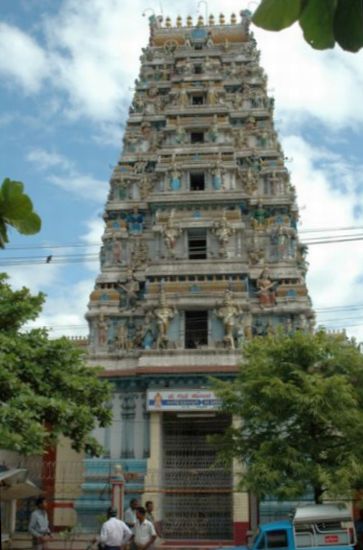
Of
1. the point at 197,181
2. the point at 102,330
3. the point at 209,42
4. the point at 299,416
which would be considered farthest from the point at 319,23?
the point at 209,42

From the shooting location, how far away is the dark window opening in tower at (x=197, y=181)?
30.4m

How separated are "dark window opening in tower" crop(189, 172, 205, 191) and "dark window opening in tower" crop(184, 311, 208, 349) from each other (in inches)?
239

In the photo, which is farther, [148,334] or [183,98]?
[183,98]

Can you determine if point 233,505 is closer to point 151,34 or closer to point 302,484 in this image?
point 302,484

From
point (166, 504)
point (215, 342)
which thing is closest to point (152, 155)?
point (215, 342)

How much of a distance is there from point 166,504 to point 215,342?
6024mm

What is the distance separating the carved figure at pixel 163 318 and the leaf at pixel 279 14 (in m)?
24.4

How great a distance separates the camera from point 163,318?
26.3m

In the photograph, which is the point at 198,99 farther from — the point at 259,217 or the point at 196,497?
the point at 196,497

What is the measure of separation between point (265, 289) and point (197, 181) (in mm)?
6192

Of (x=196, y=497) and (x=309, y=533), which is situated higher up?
(x=196, y=497)

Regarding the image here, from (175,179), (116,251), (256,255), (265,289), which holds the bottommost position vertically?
(265,289)

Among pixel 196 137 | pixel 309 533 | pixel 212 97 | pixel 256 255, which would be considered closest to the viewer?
pixel 309 533

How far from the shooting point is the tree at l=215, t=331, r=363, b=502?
16.8 meters
